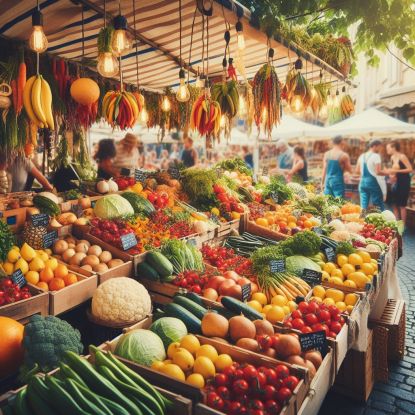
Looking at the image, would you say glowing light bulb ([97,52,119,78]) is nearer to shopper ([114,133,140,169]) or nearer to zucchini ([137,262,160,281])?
zucchini ([137,262,160,281])

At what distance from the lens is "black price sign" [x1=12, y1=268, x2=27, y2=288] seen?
260 cm

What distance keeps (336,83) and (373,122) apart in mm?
2926

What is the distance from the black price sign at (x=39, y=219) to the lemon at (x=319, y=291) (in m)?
2.44

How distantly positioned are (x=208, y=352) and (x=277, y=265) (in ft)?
4.71

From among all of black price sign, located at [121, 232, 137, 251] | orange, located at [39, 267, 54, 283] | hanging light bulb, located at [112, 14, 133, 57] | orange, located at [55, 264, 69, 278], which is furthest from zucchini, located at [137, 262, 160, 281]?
hanging light bulb, located at [112, 14, 133, 57]

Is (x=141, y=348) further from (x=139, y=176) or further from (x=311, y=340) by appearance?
(x=139, y=176)

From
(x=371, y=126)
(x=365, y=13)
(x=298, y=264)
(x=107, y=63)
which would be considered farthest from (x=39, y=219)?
(x=371, y=126)

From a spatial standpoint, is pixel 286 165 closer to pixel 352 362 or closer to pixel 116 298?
pixel 352 362

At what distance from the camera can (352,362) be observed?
322 centimetres

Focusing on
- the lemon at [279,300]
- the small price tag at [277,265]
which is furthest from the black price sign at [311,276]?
the lemon at [279,300]

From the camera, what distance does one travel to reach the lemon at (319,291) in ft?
10.7

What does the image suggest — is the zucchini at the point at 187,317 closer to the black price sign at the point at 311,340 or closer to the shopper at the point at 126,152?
the black price sign at the point at 311,340

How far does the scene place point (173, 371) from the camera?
1.98 meters

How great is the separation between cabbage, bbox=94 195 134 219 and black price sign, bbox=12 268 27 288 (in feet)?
4.28
